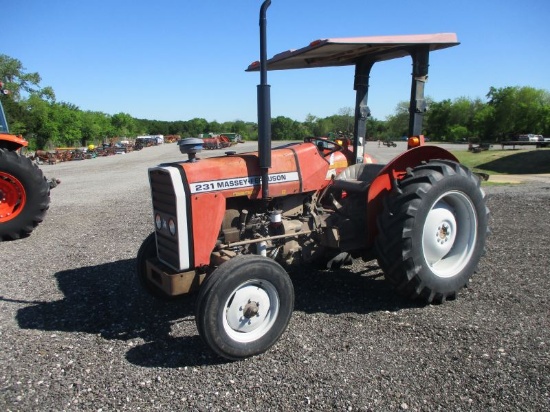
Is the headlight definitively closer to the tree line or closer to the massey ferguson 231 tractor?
the massey ferguson 231 tractor

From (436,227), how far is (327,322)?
1.38 m

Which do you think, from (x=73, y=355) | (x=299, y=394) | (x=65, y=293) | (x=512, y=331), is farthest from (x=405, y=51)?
(x=65, y=293)

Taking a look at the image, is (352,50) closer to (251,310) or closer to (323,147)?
(323,147)

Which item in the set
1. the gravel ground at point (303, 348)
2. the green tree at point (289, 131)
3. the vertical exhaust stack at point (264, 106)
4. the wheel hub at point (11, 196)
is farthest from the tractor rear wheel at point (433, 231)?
the green tree at point (289, 131)

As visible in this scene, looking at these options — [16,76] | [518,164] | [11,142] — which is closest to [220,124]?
[16,76]

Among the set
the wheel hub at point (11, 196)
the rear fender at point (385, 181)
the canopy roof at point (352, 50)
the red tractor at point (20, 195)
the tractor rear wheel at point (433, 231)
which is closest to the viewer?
the canopy roof at point (352, 50)

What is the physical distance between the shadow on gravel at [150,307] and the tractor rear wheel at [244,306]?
235 mm

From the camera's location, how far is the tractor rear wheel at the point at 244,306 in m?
3.02

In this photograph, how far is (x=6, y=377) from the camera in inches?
119

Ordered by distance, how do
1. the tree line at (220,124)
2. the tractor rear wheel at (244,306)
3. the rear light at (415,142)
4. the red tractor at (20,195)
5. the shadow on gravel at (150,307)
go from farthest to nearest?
the tree line at (220,124) < the red tractor at (20,195) < the rear light at (415,142) < the shadow on gravel at (150,307) < the tractor rear wheel at (244,306)

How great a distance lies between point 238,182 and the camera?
3635 mm

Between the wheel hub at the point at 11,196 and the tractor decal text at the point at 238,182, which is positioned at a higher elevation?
the tractor decal text at the point at 238,182

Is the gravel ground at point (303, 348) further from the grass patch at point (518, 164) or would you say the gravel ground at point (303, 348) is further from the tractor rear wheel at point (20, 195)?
the grass patch at point (518, 164)

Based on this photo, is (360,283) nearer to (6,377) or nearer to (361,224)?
Result: (361,224)
